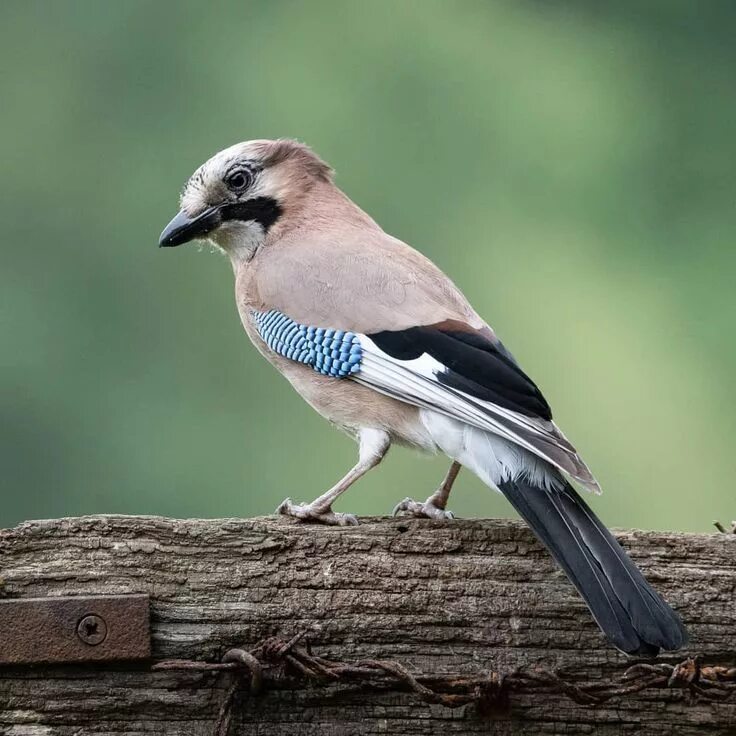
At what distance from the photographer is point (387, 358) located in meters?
2.06

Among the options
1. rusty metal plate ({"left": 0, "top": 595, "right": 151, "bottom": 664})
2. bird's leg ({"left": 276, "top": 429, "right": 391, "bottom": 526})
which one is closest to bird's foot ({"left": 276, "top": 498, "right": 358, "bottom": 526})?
bird's leg ({"left": 276, "top": 429, "right": 391, "bottom": 526})

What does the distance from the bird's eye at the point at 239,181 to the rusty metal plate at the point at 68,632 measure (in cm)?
123

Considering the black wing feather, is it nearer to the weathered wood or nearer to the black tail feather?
the black tail feather

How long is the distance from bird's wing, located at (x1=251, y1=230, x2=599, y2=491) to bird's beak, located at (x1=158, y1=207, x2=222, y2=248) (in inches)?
6.7

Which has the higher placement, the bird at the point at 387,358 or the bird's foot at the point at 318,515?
the bird at the point at 387,358

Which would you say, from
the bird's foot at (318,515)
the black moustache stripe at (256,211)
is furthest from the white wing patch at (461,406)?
the black moustache stripe at (256,211)

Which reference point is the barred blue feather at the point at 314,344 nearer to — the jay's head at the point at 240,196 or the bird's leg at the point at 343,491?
the bird's leg at the point at 343,491

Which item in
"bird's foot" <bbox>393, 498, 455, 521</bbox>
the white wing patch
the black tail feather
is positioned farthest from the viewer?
"bird's foot" <bbox>393, 498, 455, 521</bbox>

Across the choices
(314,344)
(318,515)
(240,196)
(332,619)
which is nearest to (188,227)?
(240,196)

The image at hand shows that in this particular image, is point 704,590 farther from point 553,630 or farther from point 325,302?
point 325,302

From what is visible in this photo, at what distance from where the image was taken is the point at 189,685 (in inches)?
62.2

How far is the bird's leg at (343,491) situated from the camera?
1.89 m

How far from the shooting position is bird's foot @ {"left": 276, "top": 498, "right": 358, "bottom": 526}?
1.88 meters

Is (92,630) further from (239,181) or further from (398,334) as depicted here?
(239,181)
